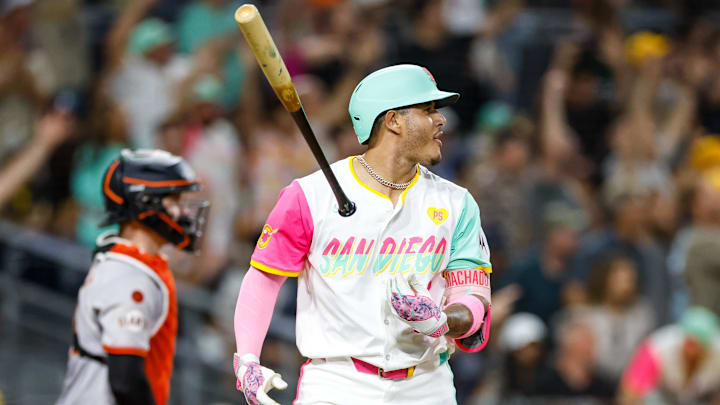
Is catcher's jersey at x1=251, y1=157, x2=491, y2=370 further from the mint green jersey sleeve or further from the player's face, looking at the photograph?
the player's face

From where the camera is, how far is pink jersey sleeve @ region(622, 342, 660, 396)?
8359 mm

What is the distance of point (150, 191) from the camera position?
5.27m

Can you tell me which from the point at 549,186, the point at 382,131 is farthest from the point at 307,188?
the point at 549,186

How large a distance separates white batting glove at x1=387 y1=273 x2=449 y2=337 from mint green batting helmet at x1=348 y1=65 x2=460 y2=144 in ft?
2.17

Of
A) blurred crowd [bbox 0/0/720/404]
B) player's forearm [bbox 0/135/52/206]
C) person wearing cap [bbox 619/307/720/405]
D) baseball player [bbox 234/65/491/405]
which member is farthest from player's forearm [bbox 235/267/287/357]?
person wearing cap [bbox 619/307/720/405]

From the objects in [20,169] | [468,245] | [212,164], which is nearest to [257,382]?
[468,245]

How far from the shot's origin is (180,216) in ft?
17.6

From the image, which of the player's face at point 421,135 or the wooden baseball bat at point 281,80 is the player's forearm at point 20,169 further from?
the player's face at point 421,135

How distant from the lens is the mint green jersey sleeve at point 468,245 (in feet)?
14.5

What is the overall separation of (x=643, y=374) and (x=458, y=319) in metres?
4.63

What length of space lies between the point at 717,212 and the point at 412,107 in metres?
5.47

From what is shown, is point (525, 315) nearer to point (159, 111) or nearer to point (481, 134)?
point (481, 134)

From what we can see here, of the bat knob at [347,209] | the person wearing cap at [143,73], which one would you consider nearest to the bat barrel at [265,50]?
the bat knob at [347,209]

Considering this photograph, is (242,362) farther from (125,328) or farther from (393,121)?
(393,121)
